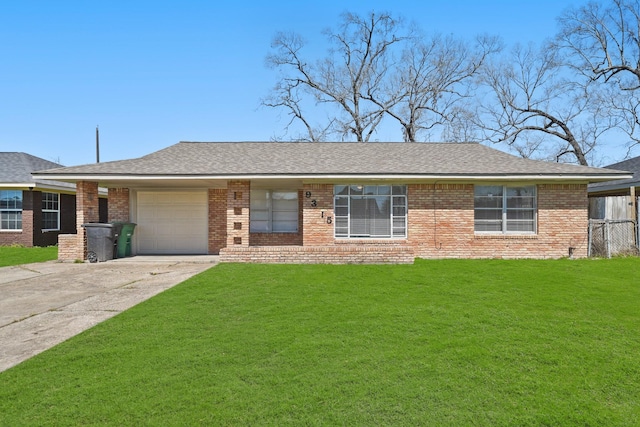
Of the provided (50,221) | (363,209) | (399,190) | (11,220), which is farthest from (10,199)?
(399,190)

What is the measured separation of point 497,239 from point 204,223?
10636 mm

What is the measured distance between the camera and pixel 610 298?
699cm

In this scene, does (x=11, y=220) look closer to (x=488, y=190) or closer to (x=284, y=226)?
(x=284, y=226)

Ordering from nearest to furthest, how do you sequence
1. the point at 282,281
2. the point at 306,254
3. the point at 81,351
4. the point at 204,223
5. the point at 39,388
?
1. the point at 39,388
2. the point at 81,351
3. the point at 282,281
4. the point at 306,254
5. the point at 204,223

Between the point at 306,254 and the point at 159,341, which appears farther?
the point at 306,254

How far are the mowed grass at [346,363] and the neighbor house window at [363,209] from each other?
18.4 feet

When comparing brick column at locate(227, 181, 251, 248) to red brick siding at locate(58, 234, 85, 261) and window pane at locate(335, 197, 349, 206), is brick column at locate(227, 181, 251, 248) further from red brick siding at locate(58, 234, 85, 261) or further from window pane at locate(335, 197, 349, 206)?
red brick siding at locate(58, 234, 85, 261)

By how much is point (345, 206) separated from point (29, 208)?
49.3 ft

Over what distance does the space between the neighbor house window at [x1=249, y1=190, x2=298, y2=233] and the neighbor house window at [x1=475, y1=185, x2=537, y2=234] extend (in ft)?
21.7

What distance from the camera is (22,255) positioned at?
1425cm

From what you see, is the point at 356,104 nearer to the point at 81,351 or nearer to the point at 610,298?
the point at 610,298

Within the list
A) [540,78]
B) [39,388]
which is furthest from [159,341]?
[540,78]

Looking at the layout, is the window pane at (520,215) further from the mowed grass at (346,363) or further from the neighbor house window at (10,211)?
the neighbor house window at (10,211)

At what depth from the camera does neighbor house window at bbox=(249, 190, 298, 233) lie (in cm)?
1416
